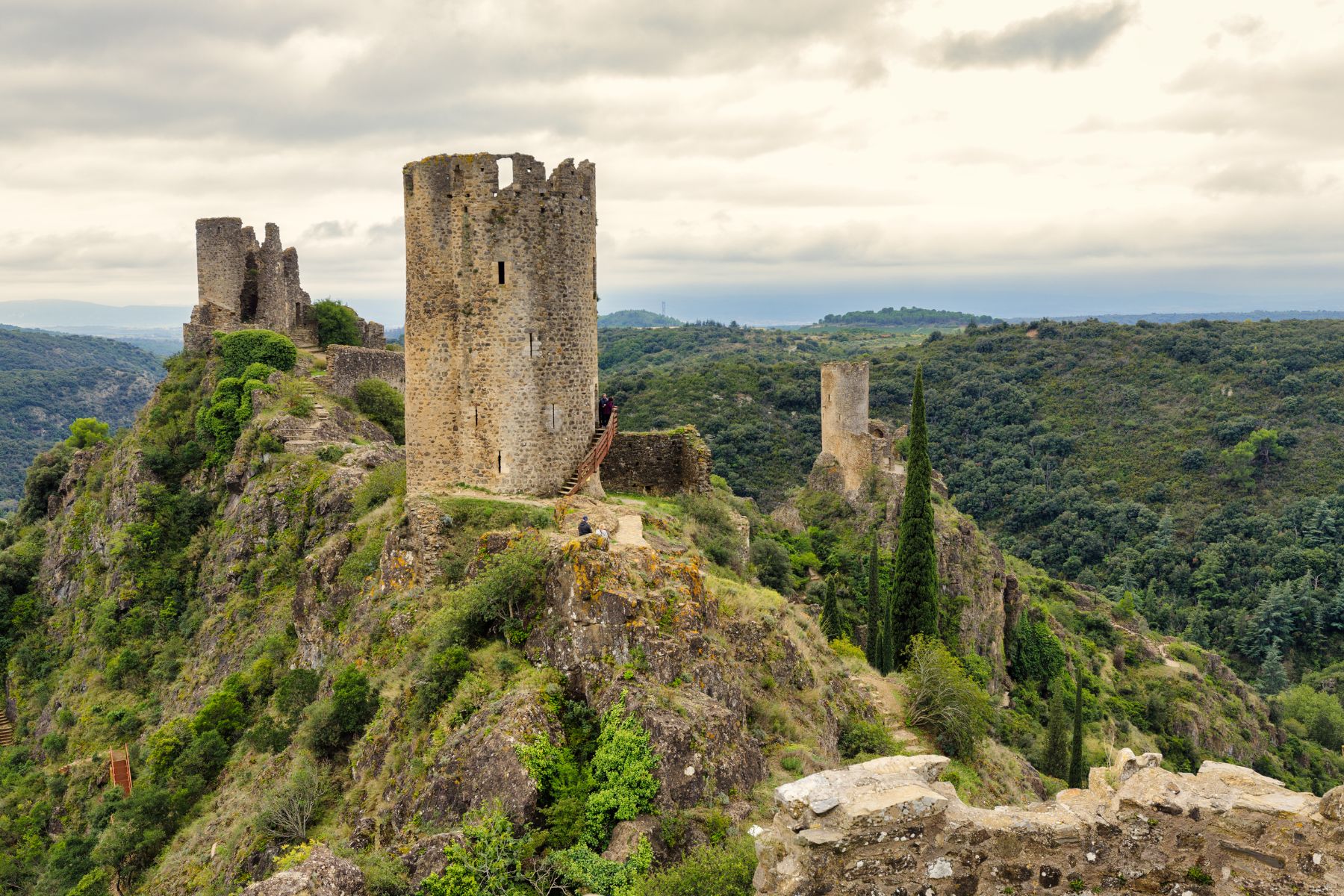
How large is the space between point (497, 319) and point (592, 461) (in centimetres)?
337

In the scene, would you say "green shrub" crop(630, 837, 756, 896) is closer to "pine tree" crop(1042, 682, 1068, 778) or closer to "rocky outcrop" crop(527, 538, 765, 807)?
"rocky outcrop" crop(527, 538, 765, 807)

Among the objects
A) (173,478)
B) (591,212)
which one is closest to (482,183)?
(591,212)

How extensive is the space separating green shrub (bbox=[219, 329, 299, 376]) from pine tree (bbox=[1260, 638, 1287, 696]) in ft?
199

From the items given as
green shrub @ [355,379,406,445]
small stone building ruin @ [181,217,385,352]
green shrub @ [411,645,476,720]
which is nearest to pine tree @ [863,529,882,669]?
green shrub @ [355,379,406,445]

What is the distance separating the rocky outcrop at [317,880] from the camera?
9.52 m

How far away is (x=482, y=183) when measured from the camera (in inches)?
648

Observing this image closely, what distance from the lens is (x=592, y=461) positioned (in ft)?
58.8

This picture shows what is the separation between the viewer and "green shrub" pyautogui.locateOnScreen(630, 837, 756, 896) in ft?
30.1

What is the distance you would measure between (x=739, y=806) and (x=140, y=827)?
42.2 feet

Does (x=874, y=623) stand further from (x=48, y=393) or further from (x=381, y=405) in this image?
(x=48, y=393)

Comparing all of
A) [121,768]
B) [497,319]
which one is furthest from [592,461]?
[121,768]

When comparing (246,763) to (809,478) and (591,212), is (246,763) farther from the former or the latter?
(809,478)

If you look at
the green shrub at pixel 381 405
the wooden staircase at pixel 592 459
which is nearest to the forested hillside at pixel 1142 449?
the green shrub at pixel 381 405

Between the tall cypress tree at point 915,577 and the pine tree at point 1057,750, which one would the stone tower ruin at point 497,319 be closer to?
the tall cypress tree at point 915,577
